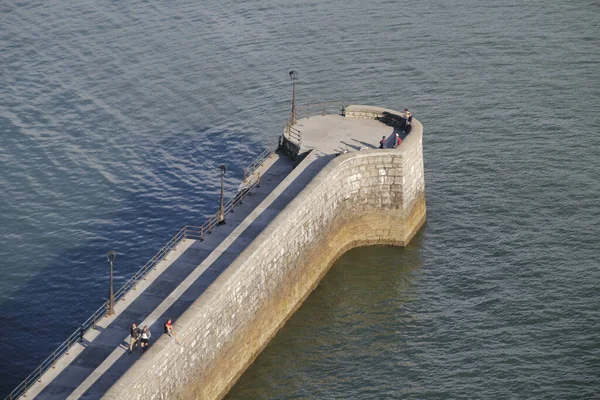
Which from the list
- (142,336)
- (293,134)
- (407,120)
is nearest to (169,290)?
(142,336)

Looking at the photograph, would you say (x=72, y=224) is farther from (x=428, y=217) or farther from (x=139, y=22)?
(x=139, y=22)

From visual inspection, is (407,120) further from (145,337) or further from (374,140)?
(145,337)

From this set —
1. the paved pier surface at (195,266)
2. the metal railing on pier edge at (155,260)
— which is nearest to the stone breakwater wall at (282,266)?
the paved pier surface at (195,266)

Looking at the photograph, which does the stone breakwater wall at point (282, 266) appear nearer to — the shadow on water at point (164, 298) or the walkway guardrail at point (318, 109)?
the shadow on water at point (164, 298)

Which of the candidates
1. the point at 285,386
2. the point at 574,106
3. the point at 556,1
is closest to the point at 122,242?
the point at 285,386

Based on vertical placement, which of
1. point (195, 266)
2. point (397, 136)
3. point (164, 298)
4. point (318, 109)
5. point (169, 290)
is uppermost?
point (318, 109)

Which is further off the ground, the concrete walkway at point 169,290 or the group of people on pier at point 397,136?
the group of people on pier at point 397,136

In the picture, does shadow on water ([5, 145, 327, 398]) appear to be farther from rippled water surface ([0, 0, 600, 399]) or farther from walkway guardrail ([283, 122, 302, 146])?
rippled water surface ([0, 0, 600, 399])
